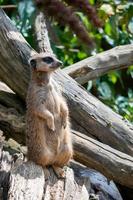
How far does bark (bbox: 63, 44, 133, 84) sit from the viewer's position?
118 inches

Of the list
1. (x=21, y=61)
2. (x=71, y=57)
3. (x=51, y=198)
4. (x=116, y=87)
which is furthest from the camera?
(x=116, y=87)

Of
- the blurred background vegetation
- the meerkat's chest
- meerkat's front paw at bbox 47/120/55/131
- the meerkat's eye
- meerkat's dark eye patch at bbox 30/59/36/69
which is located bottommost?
the blurred background vegetation

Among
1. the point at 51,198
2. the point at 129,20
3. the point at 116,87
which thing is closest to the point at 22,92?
the point at 51,198

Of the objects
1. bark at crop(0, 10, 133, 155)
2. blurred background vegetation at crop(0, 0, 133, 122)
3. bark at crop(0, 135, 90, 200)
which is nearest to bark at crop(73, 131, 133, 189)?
bark at crop(0, 10, 133, 155)

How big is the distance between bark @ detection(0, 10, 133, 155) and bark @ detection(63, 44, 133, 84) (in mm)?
318

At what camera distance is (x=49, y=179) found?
204 centimetres

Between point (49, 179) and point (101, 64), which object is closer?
point (49, 179)

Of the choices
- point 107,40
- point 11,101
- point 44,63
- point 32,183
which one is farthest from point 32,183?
point 107,40

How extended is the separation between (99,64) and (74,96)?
1.73ft

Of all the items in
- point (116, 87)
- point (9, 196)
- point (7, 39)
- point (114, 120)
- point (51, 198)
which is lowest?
point (116, 87)

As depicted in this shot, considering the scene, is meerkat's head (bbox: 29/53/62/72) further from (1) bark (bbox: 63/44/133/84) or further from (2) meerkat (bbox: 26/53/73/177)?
(1) bark (bbox: 63/44/133/84)

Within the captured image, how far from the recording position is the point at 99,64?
3.06 meters

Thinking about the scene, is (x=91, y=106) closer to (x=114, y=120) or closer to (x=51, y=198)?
(x=114, y=120)

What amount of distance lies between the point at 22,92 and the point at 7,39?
1.14ft
